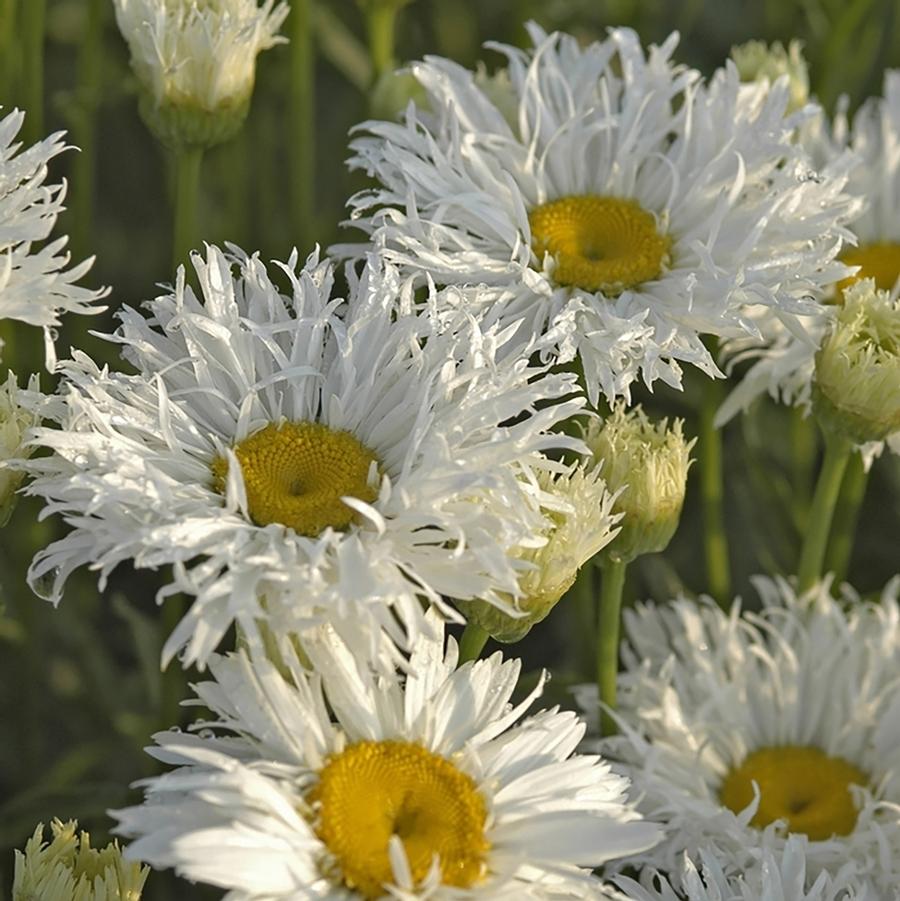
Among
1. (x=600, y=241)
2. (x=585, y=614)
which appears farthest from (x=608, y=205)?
(x=585, y=614)

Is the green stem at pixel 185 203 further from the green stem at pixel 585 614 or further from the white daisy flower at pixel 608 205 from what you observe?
the green stem at pixel 585 614

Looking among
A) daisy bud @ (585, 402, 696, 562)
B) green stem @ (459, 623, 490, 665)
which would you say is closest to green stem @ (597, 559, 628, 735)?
daisy bud @ (585, 402, 696, 562)

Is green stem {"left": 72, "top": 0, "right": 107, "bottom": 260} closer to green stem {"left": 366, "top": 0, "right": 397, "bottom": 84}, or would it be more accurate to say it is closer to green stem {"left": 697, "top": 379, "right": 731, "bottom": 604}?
green stem {"left": 366, "top": 0, "right": 397, "bottom": 84}

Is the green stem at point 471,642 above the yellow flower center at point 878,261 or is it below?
below

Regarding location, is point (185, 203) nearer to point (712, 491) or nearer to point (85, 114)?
point (85, 114)

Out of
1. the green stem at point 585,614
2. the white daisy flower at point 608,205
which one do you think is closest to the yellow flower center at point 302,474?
the white daisy flower at point 608,205

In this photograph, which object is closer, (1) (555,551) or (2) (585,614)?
(1) (555,551)
